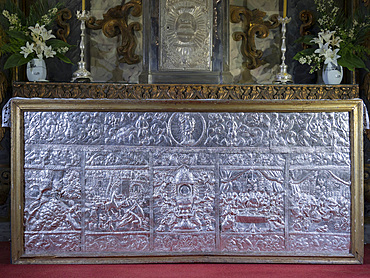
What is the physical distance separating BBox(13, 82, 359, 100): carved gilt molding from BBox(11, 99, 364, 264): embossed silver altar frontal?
141 mm

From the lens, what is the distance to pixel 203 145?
2930 mm

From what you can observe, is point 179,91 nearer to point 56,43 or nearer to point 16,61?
point 56,43

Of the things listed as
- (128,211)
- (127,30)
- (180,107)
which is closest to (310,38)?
(180,107)

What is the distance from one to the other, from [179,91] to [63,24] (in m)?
1.44

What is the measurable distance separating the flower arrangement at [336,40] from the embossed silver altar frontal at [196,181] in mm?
523

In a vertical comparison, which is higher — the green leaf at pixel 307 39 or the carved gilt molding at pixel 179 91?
the green leaf at pixel 307 39

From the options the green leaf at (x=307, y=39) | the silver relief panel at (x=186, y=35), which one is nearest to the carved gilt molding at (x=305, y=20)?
the green leaf at (x=307, y=39)

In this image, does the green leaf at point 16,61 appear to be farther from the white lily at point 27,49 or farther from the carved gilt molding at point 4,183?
the carved gilt molding at point 4,183

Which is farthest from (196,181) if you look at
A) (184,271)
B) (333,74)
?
(333,74)

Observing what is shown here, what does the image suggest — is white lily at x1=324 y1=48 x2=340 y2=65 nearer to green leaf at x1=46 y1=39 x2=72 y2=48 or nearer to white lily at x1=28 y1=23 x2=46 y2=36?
green leaf at x1=46 y1=39 x2=72 y2=48

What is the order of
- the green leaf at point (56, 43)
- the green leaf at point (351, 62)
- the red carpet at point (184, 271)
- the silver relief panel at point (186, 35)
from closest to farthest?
the red carpet at point (184, 271) → the green leaf at point (351, 62) → the green leaf at point (56, 43) → the silver relief panel at point (186, 35)

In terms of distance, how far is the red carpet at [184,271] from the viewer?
265 cm

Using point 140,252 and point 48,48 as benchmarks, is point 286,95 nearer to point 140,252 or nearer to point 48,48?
point 140,252

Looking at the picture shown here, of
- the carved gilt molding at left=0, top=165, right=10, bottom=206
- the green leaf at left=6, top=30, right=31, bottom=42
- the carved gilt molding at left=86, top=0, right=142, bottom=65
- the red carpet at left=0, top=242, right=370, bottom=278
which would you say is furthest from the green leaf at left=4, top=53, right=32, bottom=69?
the red carpet at left=0, top=242, right=370, bottom=278
